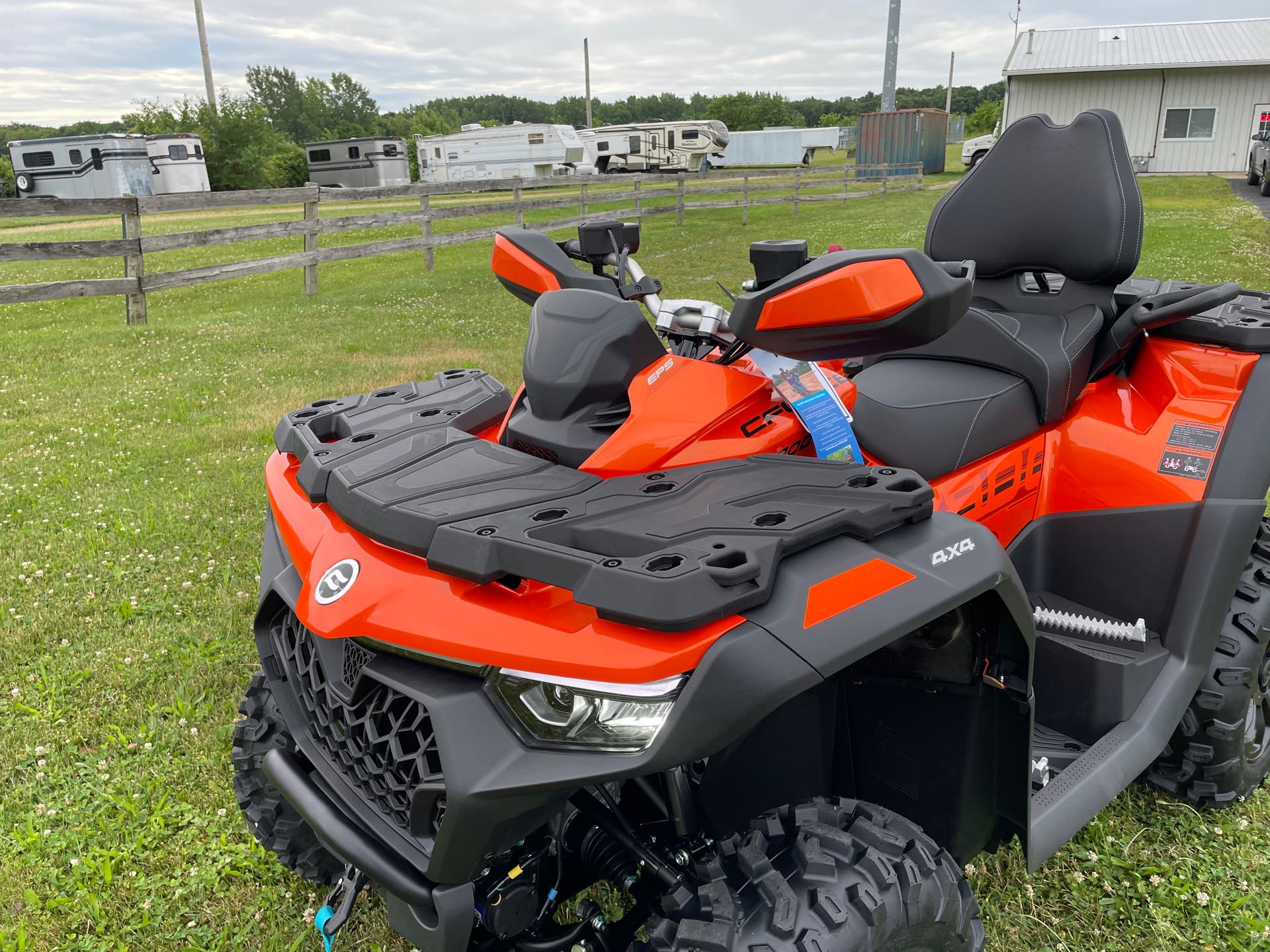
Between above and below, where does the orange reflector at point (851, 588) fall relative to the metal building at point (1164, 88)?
below

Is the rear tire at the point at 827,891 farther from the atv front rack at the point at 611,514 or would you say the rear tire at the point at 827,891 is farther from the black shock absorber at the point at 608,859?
the atv front rack at the point at 611,514

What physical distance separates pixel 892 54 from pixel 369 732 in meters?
25.7

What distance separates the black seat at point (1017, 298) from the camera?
2246 millimetres

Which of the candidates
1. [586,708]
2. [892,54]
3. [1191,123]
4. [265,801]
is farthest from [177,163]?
[586,708]

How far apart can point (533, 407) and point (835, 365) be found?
4.16 ft

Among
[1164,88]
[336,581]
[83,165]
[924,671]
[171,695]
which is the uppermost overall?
[1164,88]

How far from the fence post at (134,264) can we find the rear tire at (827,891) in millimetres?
10444

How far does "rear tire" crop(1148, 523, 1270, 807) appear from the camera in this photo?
2498 mm

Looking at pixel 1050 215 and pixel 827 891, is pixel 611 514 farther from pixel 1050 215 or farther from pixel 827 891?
pixel 1050 215

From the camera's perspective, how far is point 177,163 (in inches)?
1406

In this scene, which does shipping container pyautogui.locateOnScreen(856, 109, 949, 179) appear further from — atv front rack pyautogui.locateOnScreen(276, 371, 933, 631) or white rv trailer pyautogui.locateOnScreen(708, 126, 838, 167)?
atv front rack pyautogui.locateOnScreen(276, 371, 933, 631)

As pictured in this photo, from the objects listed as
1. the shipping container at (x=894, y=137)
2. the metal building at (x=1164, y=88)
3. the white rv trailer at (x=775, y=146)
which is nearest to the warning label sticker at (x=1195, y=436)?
the shipping container at (x=894, y=137)

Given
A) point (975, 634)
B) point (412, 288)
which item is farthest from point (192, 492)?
point (412, 288)

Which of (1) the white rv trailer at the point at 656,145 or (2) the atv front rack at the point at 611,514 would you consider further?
(1) the white rv trailer at the point at 656,145
